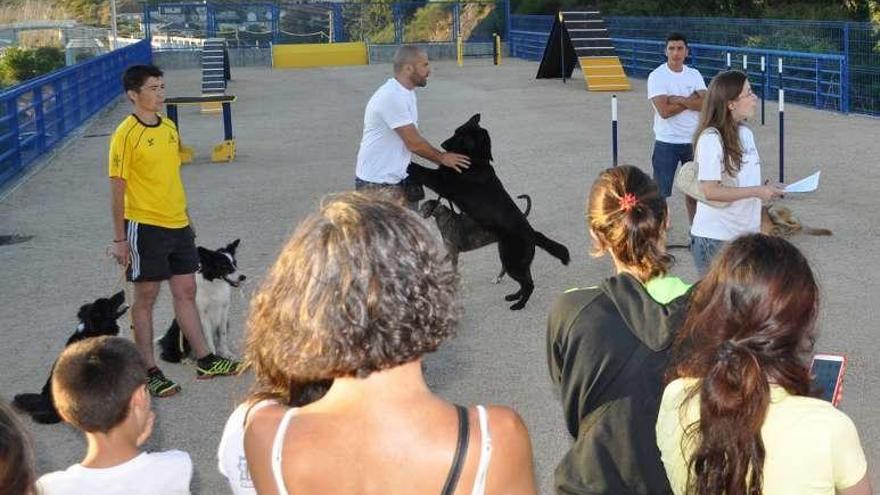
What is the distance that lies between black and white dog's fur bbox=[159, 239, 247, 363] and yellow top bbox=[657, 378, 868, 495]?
4551 mm

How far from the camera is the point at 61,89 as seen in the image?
18.6 meters

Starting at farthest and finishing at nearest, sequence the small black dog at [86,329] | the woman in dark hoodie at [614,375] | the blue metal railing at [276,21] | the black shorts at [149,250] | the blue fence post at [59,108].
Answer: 1. the blue metal railing at [276,21]
2. the blue fence post at [59,108]
3. the black shorts at [149,250]
4. the small black dog at [86,329]
5. the woman in dark hoodie at [614,375]

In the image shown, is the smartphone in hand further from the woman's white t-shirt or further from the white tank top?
the woman's white t-shirt

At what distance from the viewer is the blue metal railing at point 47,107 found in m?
14.2

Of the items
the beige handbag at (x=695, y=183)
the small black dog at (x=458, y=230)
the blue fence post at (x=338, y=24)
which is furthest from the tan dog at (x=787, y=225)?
the blue fence post at (x=338, y=24)

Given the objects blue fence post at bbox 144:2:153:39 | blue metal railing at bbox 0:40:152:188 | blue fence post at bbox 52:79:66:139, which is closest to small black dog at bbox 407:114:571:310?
blue metal railing at bbox 0:40:152:188

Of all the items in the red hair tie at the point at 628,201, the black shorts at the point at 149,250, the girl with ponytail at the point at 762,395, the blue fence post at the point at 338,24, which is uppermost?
the blue fence post at the point at 338,24

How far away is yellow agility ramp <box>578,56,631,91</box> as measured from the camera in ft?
79.7

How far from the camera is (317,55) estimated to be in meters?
39.1

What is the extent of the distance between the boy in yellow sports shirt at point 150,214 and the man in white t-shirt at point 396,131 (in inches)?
56.8

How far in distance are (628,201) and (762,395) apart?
1.04 meters

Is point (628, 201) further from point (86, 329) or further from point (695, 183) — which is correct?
point (86, 329)

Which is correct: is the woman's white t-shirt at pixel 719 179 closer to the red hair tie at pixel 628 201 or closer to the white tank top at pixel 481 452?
the red hair tie at pixel 628 201

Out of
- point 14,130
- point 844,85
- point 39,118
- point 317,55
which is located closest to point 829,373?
point 14,130
